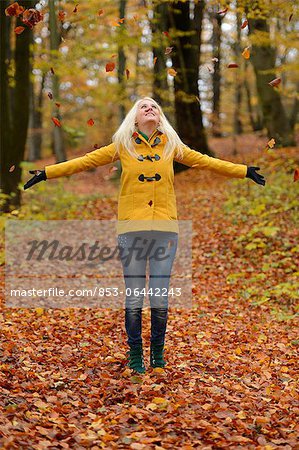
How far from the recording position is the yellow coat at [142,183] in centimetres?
508

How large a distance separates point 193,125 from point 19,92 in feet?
27.2

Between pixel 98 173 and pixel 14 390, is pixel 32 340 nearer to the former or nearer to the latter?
pixel 14 390

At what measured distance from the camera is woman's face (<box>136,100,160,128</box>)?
5148 mm

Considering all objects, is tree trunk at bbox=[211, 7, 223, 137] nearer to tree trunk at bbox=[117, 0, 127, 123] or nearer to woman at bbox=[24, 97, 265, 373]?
tree trunk at bbox=[117, 0, 127, 123]

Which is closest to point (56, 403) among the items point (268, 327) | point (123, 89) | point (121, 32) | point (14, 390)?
point (14, 390)

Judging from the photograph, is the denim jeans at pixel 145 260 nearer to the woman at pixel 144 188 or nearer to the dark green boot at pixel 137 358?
the woman at pixel 144 188

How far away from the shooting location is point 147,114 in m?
5.16

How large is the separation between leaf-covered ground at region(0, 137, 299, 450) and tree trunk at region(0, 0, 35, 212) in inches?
176

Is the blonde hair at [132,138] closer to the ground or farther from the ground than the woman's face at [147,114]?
closer to the ground

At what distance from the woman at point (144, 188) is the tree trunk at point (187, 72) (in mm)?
12694

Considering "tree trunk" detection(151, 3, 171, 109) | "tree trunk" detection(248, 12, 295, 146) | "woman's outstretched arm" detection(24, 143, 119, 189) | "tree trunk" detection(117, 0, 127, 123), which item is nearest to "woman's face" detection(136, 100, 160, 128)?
"woman's outstretched arm" detection(24, 143, 119, 189)

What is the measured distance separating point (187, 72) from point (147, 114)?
47.8 ft

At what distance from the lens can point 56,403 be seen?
461 cm

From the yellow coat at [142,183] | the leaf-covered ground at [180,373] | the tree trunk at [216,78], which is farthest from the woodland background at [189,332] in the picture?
the tree trunk at [216,78]
